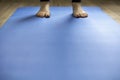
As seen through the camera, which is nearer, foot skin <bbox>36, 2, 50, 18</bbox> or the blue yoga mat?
the blue yoga mat

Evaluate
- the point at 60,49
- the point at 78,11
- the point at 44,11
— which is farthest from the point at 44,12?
the point at 60,49

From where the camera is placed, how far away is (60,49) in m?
1.23

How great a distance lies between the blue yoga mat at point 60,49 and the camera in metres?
0.96

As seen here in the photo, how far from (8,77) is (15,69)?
3.0 inches

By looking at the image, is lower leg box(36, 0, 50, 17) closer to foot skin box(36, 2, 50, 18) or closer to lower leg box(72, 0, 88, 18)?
foot skin box(36, 2, 50, 18)

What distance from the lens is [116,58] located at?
111 cm

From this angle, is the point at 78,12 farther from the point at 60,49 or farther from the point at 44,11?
the point at 60,49

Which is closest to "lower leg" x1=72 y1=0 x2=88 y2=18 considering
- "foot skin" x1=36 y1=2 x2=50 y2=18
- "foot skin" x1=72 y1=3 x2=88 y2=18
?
"foot skin" x1=72 y1=3 x2=88 y2=18

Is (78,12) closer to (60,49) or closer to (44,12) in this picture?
(44,12)

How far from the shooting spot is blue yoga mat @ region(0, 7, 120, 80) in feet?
3.16

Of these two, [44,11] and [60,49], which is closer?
[60,49]

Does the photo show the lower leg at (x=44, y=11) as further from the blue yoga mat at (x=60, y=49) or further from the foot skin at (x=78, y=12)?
the foot skin at (x=78, y=12)

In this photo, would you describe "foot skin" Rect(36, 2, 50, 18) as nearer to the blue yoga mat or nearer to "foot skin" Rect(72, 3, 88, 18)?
the blue yoga mat

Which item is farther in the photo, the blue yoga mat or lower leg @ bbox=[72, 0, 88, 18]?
lower leg @ bbox=[72, 0, 88, 18]
